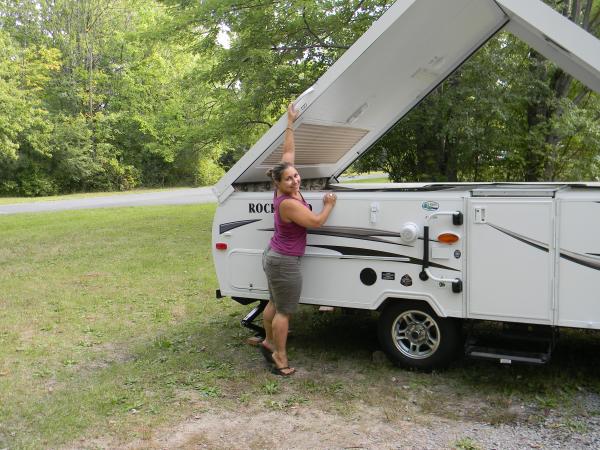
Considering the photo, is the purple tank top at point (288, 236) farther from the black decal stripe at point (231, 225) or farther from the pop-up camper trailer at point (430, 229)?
the black decal stripe at point (231, 225)

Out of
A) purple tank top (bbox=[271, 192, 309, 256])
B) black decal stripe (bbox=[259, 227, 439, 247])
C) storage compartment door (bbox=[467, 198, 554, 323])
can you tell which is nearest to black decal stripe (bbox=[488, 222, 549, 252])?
storage compartment door (bbox=[467, 198, 554, 323])

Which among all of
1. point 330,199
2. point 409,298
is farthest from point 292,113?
point 409,298

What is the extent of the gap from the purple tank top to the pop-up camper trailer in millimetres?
204

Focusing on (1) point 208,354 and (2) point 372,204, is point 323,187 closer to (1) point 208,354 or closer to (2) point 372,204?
(2) point 372,204

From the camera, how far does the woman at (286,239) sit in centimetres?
487

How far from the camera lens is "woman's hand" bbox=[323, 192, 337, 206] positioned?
4.98m

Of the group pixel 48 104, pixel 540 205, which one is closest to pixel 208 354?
pixel 540 205

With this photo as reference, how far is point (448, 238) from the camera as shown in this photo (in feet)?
15.1

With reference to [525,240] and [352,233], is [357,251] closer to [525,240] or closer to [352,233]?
[352,233]

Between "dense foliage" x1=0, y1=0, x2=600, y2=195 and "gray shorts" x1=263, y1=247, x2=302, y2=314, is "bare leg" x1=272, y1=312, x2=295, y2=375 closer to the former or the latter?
"gray shorts" x1=263, y1=247, x2=302, y2=314

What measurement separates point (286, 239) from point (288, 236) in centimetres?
3

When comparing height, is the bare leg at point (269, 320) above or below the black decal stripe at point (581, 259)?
below

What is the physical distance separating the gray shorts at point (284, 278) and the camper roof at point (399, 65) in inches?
34.8

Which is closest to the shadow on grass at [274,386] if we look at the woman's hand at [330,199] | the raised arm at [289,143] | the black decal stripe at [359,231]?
the black decal stripe at [359,231]
